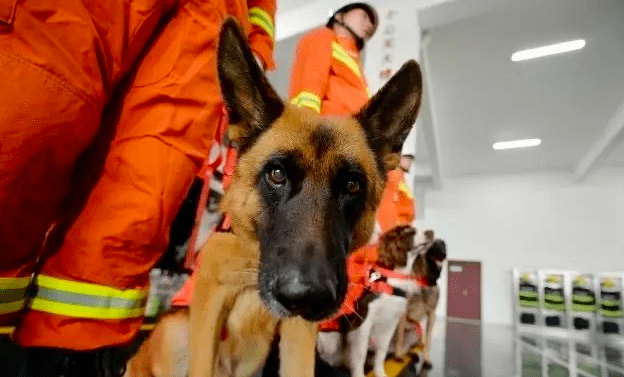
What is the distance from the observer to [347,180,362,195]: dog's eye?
102cm

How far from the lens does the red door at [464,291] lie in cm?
1077

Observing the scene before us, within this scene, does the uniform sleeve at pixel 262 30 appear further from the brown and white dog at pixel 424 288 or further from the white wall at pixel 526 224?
the white wall at pixel 526 224

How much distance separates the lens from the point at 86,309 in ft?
2.96

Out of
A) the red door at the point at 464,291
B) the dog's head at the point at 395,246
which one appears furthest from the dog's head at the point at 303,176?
the red door at the point at 464,291

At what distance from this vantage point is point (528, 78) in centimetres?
631

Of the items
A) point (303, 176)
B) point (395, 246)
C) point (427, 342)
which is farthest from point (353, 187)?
Answer: point (427, 342)

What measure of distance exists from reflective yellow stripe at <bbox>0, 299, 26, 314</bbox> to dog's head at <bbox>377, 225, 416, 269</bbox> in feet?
6.14

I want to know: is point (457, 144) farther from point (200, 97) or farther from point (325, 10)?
point (200, 97)

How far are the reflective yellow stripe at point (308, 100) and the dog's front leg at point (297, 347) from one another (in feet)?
3.43

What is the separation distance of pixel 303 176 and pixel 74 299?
0.64 meters

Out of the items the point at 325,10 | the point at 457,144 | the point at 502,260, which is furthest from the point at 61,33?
the point at 502,260

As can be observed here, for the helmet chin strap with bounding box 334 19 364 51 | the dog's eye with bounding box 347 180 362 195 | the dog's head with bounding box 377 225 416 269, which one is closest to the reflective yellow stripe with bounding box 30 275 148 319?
the dog's eye with bounding box 347 180 362 195

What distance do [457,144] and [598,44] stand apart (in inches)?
179

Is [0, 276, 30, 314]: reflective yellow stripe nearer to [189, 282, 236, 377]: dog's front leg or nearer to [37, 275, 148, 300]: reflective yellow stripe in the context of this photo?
[37, 275, 148, 300]: reflective yellow stripe
